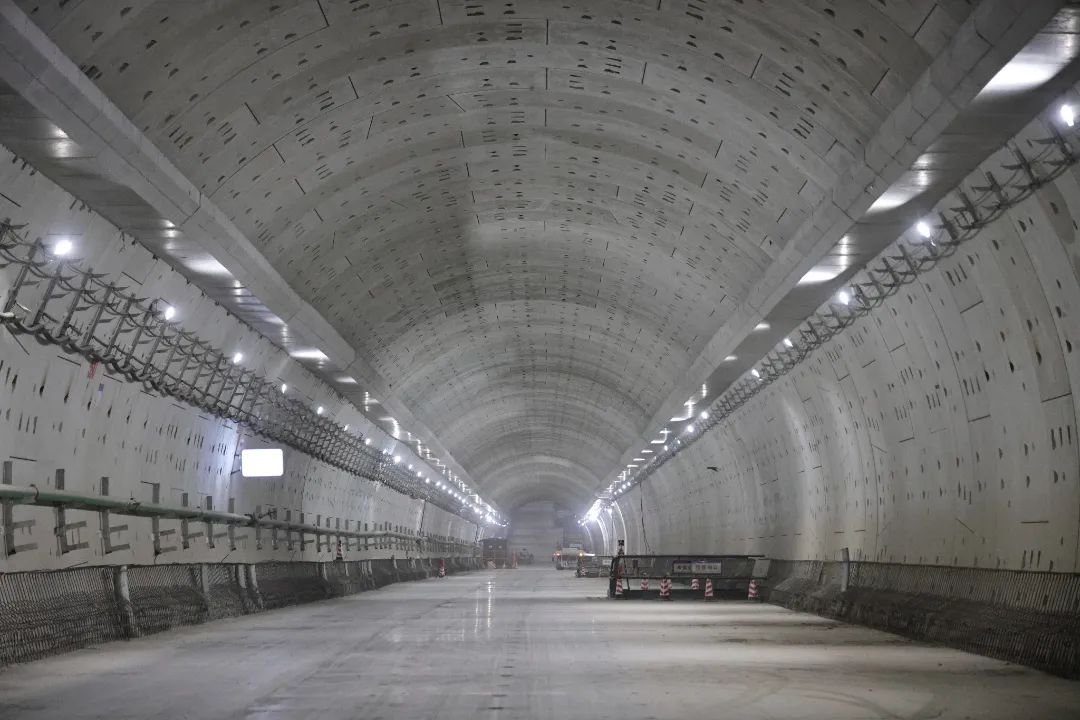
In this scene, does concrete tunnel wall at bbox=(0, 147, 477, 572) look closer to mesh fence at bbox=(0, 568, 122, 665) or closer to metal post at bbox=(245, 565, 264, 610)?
mesh fence at bbox=(0, 568, 122, 665)

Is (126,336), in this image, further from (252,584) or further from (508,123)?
(252,584)

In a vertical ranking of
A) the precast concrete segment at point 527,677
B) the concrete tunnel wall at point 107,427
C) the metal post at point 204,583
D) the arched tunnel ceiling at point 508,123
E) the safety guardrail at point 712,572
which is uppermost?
the arched tunnel ceiling at point 508,123

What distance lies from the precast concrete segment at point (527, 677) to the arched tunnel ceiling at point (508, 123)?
6808mm

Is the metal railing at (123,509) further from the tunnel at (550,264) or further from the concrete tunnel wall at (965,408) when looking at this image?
the concrete tunnel wall at (965,408)

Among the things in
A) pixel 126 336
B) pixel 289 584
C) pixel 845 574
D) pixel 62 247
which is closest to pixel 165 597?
pixel 126 336

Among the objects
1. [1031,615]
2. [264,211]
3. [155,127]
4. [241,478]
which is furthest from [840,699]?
[241,478]

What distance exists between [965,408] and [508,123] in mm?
8856

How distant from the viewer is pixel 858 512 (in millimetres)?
29734

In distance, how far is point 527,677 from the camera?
15.4 meters

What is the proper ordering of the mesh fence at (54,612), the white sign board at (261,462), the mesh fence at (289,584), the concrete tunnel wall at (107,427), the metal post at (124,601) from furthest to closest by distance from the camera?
the mesh fence at (289,584), the white sign board at (261,462), the metal post at (124,601), the concrete tunnel wall at (107,427), the mesh fence at (54,612)

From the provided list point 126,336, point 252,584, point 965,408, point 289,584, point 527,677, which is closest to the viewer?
point 527,677

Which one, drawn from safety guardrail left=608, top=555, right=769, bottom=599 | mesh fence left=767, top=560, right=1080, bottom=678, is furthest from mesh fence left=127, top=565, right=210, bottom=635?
safety guardrail left=608, top=555, right=769, bottom=599

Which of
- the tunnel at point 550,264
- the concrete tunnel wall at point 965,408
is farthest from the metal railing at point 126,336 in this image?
the concrete tunnel wall at point 965,408

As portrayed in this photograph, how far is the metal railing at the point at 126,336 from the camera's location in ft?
60.9
